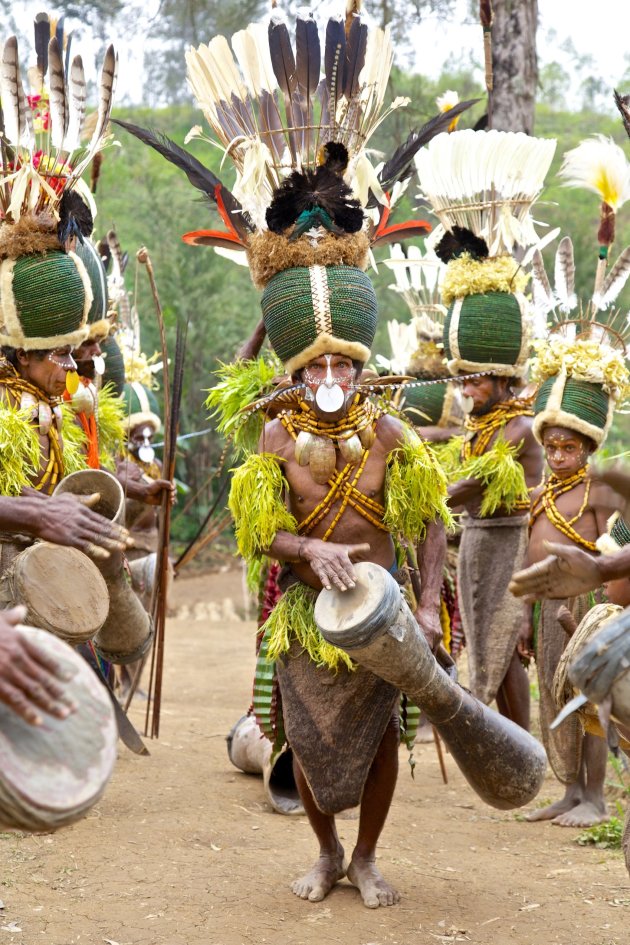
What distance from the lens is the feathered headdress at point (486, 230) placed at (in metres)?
5.85

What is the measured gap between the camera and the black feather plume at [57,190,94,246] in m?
4.30

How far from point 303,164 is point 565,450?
1886 millimetres

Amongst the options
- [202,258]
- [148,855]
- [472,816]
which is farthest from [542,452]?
[202,258]

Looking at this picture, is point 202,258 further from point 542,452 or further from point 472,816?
point 472,816

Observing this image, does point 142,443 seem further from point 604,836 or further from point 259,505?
point 604,836

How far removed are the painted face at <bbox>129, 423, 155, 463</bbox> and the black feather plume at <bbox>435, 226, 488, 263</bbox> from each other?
2.54 metres

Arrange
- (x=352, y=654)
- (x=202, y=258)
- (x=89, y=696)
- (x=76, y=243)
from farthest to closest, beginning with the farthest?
(x=202, y=258)
(x=76, y=243)
(x=352, y=654)
(x=89, y=696)

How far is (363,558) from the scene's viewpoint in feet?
13.4

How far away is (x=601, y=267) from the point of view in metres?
5.39

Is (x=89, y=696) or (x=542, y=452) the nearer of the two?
(x=89, y=696)

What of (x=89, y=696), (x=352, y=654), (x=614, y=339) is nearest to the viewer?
(x=89, y=696)

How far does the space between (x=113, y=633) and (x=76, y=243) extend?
62.5 inches

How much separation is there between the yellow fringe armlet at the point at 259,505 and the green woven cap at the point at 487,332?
2158 mm

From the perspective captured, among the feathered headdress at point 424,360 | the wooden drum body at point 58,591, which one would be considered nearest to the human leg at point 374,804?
the wooden drum body at point 58,591
